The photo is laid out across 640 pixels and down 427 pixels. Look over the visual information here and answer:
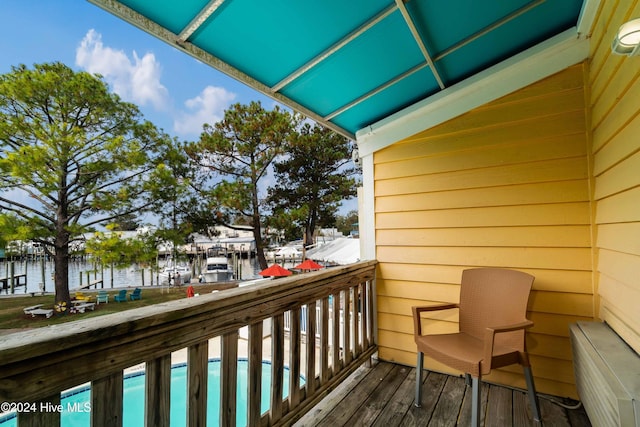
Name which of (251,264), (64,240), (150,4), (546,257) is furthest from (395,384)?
(251,264)

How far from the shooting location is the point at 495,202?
224cm

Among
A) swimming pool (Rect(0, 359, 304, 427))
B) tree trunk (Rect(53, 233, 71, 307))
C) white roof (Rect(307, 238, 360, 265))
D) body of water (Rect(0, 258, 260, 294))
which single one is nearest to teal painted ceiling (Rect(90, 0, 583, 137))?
swimming pool (Rect(0, 359, 304, 427))

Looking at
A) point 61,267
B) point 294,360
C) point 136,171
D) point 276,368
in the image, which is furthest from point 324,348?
point 61,267

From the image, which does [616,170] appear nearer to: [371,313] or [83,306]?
[371,313]

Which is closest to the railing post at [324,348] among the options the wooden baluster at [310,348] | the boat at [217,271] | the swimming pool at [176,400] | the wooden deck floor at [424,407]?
the wooden baluster at [310,348]

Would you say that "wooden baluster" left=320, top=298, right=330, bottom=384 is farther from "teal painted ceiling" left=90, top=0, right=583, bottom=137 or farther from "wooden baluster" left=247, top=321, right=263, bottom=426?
"teal painted ceiling" left=90, top=0, right=583, bottom=137

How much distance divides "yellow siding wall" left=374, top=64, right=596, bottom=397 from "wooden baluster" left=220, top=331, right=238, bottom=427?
64.2 inches

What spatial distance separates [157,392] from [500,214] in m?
2.30

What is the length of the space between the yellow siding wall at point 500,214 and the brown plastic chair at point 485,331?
23cm

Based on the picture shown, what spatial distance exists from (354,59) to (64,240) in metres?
15.5

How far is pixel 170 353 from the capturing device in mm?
1076

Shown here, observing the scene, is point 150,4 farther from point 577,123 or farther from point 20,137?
point 20,137

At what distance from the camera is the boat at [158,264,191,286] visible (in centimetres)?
1883

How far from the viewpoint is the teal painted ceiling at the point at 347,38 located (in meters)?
1.42
